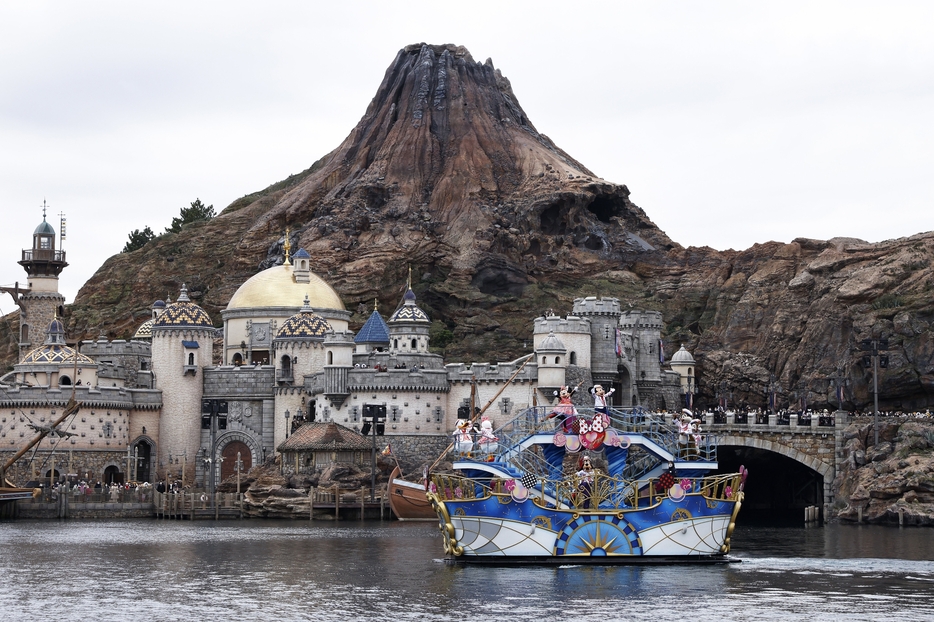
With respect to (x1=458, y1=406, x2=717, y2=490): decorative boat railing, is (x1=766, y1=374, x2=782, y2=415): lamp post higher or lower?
higher

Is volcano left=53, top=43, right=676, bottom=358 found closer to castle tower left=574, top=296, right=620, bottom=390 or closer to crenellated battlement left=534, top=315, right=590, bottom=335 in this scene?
castle tower left=574, top=296, right=620, bottom=390

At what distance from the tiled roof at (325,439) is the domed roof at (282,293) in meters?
21.7

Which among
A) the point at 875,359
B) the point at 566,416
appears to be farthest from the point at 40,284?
the point at 566,416

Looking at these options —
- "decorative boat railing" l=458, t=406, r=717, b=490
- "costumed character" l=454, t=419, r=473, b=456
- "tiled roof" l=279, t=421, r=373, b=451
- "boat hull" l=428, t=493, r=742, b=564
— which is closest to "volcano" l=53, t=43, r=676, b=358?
"tiled roof" l=279, t=421, r=373, b=451

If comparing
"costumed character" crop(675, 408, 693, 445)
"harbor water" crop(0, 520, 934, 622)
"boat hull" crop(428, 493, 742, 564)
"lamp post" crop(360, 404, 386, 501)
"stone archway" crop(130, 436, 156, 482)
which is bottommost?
"harbor water" crop(0, 520, 934, 622)

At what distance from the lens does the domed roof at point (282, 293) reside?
149500mm

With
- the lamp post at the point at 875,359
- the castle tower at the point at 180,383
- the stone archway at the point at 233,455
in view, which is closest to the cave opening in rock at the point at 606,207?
the stone archway at the point at 233,455

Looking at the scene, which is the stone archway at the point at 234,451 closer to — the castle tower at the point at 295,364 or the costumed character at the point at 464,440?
the castle tower at the point at 295,364

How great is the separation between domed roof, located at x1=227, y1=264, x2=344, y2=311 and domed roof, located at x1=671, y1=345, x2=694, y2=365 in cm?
3017

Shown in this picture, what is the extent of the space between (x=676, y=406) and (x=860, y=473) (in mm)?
33553

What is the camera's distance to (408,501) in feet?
373

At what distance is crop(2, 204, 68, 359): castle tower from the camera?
161m

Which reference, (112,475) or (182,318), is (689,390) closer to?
(182,318)

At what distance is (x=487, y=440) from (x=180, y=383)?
6539 cm
